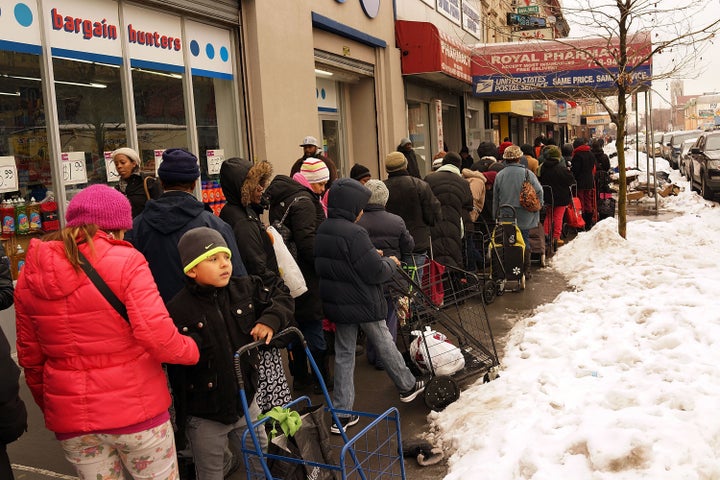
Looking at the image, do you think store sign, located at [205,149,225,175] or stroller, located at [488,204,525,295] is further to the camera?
store sign, located at [205,149,225,175]

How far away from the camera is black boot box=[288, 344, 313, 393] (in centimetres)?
611

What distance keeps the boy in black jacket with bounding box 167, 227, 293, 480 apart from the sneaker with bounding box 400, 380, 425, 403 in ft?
6.24

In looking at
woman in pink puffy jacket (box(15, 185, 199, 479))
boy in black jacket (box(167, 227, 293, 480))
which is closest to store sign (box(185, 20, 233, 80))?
boy in black jacket (box(167, 227, 293, 480))

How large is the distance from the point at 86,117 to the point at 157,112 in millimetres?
1293

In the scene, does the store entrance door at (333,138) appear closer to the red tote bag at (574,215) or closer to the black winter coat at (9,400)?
the red tote bag at (574,215)

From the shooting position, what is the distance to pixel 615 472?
382 centimetres

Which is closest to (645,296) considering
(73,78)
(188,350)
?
(188,350)

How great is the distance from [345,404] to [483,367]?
1.32 m

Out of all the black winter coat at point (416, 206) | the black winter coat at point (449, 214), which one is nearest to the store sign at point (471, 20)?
the black winter coat at point (449, 214)

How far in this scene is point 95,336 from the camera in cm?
300

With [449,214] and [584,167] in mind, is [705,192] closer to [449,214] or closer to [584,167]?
[584,167]

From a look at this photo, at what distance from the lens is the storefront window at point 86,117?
7.22m

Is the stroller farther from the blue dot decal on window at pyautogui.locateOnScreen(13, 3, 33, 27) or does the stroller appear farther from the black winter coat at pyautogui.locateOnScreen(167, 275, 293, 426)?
the black winter coat at pyautogui.locateOnScreen(167, 275, 293, 426)

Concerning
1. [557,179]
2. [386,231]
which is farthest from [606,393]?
[557,179]
